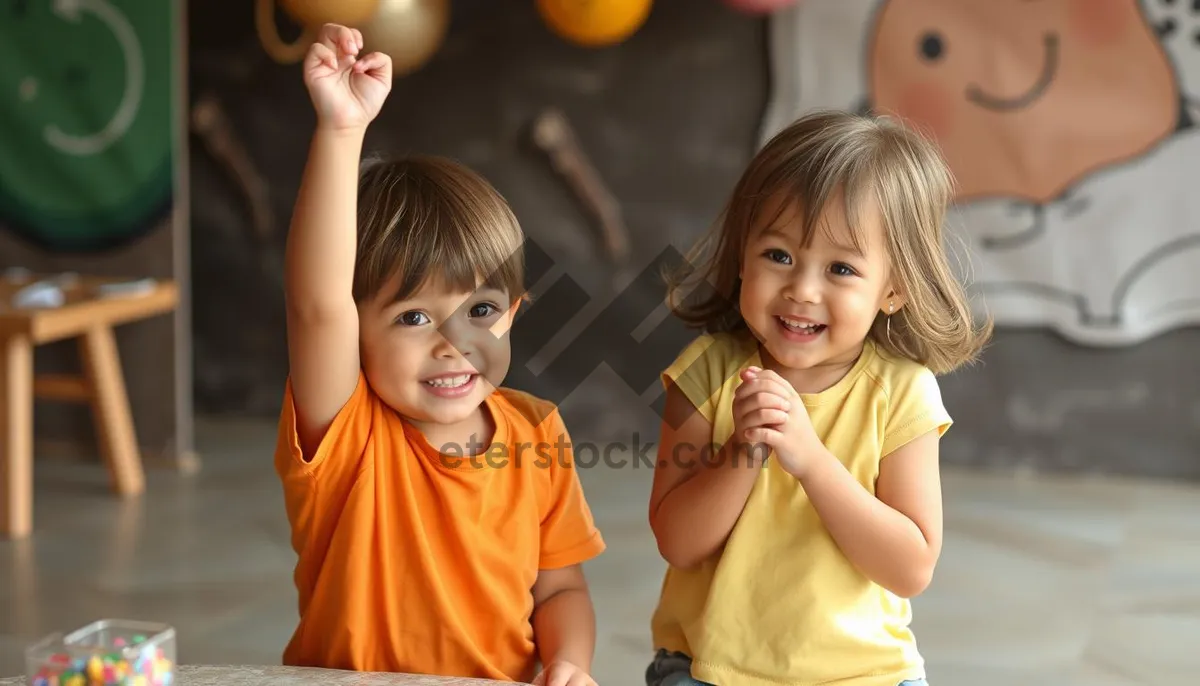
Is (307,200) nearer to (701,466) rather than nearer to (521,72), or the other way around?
(701,466)

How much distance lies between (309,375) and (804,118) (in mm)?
469

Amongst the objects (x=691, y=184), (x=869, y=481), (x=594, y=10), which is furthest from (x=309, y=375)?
(x=691, y=184)

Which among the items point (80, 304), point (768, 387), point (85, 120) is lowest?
point (768, 387)

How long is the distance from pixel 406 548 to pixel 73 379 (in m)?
2.23

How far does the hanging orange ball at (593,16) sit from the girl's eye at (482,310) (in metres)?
1.64

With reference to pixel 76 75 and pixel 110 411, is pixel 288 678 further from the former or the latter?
pixel 76 75

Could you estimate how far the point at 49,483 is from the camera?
2953 millimetres

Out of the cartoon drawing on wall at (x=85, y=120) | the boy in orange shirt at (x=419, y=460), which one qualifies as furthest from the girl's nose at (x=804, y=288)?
the cartoon drawing on wall at (x=85, y=120)

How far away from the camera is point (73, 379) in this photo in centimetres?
300

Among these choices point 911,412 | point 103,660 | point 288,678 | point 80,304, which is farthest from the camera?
point 80,304

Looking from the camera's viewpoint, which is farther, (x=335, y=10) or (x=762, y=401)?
(x=335, y=10)

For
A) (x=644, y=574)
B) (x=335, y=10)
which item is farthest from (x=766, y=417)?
(x=335, y=10)

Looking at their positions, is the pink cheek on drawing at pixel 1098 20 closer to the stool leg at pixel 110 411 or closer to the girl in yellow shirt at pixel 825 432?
the girl in yellow shirt at pixel 825 432

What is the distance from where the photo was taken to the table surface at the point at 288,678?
2.76ft
